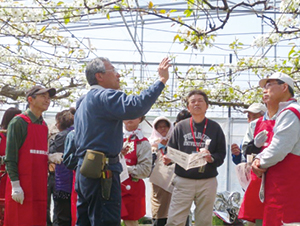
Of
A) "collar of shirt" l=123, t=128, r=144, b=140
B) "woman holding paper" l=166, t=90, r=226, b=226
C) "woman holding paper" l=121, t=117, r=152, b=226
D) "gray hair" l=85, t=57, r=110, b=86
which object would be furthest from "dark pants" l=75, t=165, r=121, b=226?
"collar of shirt" l=123, t=128, r=144, b=140

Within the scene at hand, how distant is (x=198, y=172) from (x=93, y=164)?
6.28 feet

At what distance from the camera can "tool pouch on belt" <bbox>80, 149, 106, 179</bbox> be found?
3.04 m

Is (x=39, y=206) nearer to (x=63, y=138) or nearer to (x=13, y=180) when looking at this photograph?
(x=13, y=180)

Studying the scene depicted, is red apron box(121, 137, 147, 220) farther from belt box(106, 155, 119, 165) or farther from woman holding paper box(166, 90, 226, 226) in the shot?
belt box(106, 155, 119, 165)

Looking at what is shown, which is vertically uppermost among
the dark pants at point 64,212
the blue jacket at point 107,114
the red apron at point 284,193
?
the blue jacket at point 107,114

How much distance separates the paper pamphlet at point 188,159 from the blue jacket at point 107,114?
142 centimetres

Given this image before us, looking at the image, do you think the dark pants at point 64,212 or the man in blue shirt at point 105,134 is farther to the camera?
the dark pants at point 64,212

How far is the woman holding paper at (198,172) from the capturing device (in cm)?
469

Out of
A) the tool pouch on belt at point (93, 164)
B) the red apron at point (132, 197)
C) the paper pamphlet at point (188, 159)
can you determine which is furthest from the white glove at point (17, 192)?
the paper pamphlet at point (188, 159)

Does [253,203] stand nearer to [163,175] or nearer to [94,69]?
[163,175]

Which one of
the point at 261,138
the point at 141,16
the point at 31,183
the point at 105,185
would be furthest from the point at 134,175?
the point at 141,16

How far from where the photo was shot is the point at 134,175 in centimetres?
484

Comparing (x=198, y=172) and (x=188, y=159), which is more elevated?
(x=188, y=159)

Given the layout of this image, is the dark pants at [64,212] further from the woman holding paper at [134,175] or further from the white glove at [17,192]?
the white glove at [17,192]
